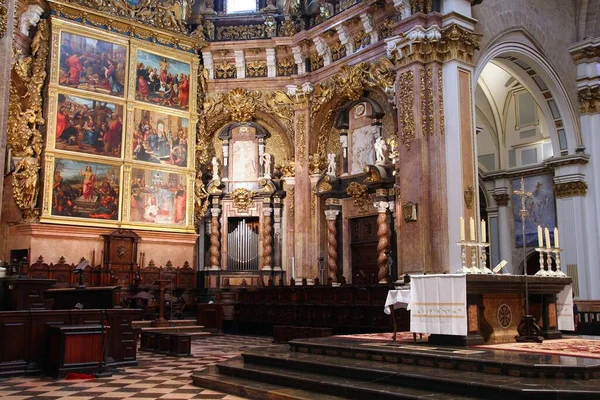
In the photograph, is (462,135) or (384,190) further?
(384,190)

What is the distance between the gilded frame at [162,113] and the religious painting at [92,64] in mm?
644

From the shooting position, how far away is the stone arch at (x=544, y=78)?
1795 centimetres

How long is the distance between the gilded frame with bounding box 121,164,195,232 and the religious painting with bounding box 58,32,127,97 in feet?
7.78

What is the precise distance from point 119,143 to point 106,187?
141 centimetres

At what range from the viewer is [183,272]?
19.1 m

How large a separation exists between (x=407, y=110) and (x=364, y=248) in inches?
198

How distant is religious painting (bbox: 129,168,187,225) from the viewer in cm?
1866

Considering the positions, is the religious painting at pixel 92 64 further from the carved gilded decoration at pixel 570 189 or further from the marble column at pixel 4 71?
the carved gilded decoration at pixel 570 189

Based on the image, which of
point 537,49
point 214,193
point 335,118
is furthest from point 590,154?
point 214,193

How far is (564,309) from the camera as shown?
1021cm

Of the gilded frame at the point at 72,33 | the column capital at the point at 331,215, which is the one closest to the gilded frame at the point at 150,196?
the gilded frame at the point at 72,33

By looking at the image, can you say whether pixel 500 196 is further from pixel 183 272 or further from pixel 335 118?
pixel 183 272

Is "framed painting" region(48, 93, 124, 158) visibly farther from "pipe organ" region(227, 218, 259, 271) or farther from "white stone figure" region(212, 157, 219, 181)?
"pipe organ" region(227, 218, 259, 271)

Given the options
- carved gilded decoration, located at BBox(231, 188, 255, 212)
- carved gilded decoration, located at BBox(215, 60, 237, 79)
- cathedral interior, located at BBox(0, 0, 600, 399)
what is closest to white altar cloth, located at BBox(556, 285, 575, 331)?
cathedral interior, located at BBox(0, 0, 600, 399)
